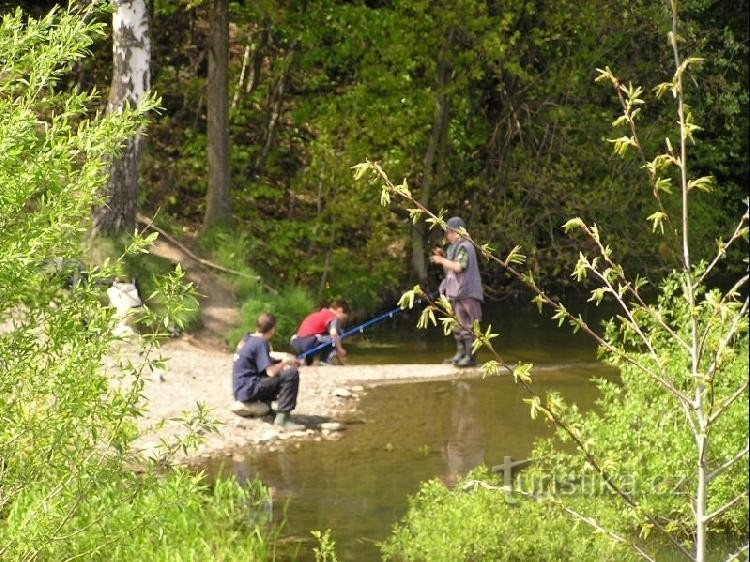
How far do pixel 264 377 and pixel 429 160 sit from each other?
33.1 ft

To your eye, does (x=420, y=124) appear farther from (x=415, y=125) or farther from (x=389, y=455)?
(x=389, y=455)

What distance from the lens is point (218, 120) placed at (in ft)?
64.3

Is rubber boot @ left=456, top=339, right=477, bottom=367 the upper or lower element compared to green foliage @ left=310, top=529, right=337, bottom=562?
lower

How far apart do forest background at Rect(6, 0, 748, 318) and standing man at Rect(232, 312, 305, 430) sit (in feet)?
23.3

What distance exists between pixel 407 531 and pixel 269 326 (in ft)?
13.3

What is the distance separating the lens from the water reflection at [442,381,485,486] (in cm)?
1130

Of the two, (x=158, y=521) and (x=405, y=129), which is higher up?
(x=405, y=129)

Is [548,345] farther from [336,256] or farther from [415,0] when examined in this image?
[415,0]

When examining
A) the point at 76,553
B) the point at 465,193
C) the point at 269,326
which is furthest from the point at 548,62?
the point at 76,553

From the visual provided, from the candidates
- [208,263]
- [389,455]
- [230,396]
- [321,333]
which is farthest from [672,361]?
[208,263]

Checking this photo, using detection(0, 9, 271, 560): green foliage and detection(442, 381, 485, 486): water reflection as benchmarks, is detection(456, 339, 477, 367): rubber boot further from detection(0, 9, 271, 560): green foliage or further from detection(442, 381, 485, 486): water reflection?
A: detection(0, 9, 271, 560): green foliage

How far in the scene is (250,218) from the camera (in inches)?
852

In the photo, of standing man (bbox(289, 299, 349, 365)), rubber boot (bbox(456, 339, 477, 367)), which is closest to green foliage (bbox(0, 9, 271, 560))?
standing man (bbox(289, 299, 349, 365))

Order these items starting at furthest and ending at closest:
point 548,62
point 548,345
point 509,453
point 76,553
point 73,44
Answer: point 548,62
point 548,345
point 509,453
point 76,553
point 73,44
